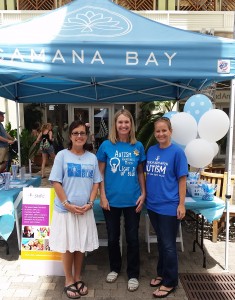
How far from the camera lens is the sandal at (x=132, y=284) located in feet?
9.80

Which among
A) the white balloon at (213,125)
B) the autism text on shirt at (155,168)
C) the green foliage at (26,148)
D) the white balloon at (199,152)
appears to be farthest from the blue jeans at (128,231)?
the green foliage at (26,148)

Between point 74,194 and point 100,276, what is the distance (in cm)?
120

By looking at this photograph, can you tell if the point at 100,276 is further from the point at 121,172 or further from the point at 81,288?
the point at 121,172

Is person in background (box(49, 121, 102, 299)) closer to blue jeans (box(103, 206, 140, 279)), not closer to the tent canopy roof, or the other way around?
blue jeans (box(103, 206, 140, 279))

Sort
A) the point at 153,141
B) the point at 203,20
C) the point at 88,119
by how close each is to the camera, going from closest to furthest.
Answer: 1. the point at 153,141
2. the point at 203,20
3. the point at 88,119

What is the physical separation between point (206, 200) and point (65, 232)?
1.67 meters

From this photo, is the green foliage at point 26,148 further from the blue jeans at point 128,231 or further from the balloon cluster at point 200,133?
the blue jeans at point 128,231

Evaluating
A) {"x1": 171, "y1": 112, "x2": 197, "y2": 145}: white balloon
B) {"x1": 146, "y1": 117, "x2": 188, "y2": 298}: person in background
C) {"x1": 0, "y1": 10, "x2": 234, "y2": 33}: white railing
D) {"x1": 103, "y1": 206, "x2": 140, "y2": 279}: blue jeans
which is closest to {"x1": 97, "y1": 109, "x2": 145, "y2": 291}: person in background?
{"x1": 103, "y1": 206, "x2": 140, "y2": 279}: blue jeans

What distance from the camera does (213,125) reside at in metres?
3.61

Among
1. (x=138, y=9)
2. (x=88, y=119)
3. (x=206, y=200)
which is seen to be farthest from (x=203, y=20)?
(x=206, y=200)

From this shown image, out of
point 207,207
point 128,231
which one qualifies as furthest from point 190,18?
point 128,231

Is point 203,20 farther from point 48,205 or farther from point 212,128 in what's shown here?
point 48,205

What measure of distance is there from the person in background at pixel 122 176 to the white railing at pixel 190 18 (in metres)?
9.28

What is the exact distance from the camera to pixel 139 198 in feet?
9.42
